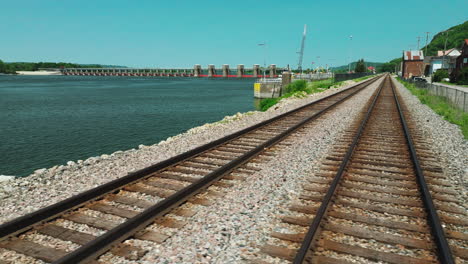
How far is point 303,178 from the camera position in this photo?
7.50 meters

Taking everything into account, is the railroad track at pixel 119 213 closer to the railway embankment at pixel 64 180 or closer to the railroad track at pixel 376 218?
the railway embankment at pixel 64 180

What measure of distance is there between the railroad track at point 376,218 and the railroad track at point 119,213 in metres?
1.89

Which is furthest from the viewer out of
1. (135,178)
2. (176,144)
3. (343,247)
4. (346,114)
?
(346,114)

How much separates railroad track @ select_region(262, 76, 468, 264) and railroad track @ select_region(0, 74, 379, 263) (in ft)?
6.19

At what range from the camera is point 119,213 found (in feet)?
18.0

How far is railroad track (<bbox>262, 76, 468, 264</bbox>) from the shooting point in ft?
14.4

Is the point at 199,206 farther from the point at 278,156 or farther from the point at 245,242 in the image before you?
the point at 278,156

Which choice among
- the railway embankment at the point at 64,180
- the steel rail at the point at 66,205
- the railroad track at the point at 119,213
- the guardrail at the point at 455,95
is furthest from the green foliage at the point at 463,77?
the steel rail at the point at 66,205

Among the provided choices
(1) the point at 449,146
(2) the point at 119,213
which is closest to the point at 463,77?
(1) the point at 449,146

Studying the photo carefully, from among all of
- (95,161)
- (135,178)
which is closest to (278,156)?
(135,178)

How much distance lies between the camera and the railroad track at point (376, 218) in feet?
14.4

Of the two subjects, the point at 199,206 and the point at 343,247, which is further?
the point at 199,206

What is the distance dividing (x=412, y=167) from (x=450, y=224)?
10.6ft

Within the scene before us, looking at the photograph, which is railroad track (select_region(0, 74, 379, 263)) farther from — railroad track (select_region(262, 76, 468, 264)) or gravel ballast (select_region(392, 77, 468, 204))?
gravel ballast (select_region(392, 77, 468, 204))
